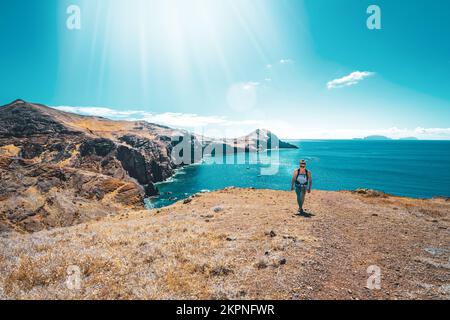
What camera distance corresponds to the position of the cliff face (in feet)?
102

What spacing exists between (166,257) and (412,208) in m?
20.5

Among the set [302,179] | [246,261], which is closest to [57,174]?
[302,179]

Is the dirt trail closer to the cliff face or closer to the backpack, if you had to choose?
the backpack

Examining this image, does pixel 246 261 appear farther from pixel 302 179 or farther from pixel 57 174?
pixel 57 174

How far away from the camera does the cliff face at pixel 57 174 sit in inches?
1224

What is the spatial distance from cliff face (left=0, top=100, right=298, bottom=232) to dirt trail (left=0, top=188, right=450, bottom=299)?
80.1ft

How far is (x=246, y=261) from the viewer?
30.2 ft

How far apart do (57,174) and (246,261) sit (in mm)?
48298

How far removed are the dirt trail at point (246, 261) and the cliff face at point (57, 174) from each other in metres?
24.4

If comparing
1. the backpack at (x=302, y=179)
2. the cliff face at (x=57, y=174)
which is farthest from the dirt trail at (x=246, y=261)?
the cliff face at (x=57, y=174)

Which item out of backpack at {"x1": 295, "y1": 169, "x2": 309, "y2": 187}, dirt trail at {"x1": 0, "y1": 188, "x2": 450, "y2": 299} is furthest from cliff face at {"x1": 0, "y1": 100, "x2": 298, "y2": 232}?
backpack at {"x1": 295, "y1": 169, "x2": 309, "y2": 187}

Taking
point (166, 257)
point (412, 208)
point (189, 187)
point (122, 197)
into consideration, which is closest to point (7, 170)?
point (122, 197)
